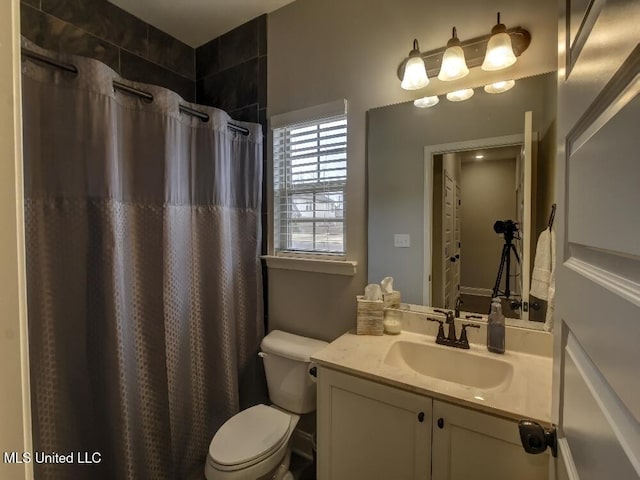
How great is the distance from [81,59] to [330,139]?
1.16 m

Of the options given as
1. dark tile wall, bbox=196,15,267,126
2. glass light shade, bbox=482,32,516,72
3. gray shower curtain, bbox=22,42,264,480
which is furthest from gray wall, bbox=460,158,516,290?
dark tile wall, bbox=196,15,267,126

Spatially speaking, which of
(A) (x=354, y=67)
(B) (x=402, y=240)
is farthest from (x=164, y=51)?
(B) (x=402, y=240)

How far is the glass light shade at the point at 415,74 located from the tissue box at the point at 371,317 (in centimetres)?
102

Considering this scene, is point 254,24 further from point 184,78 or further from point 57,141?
point 57,141

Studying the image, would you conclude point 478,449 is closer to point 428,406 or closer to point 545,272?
point 428,406

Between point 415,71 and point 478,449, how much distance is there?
4.85ft

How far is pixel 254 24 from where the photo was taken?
204 centimetres

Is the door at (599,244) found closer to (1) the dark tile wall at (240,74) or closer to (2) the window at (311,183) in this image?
(2) the window at (311,183)

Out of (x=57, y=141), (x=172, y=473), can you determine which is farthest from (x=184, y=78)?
(x=172, y=473)

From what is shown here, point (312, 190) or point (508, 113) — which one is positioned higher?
point (508, 113)

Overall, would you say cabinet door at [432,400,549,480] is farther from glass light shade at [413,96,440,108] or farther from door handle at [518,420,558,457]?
glass light shade at [413,96,440,108]

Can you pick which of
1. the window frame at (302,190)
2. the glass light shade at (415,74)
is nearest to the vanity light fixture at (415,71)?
the glass light shade at (415,74)

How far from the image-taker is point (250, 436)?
1.45 metres

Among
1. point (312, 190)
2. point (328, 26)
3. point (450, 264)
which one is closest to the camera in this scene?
point (450, 264)
